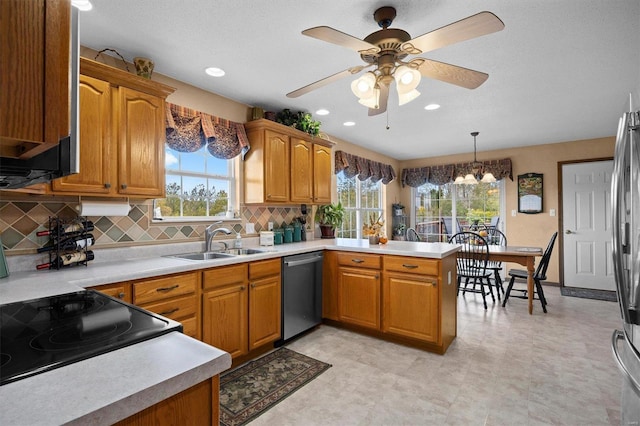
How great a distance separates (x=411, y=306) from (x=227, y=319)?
1.61 m

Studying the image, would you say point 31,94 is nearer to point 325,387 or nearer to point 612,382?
point 325,387

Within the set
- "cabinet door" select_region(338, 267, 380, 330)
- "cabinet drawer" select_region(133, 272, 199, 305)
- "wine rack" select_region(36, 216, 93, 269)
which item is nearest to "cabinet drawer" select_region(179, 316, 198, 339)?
"cabinet drawer" select_region(133, 272, 199, 305)

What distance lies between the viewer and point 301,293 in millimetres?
3199

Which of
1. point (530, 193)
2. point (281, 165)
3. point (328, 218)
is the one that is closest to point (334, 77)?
point (281, 165)

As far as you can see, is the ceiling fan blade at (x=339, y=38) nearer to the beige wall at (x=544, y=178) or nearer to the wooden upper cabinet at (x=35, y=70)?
the wooden upper cabinet at (x=35, y=70)

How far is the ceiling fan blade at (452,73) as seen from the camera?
182 cm

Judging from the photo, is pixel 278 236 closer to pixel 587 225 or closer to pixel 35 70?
pixel 35 70

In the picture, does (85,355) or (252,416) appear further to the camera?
(252,416)

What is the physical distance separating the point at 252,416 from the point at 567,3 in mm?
3100

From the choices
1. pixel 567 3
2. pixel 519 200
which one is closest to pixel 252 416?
pixel 567 3

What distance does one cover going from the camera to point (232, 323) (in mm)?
2553

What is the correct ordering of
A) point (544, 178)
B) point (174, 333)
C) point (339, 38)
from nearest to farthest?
point (174, 333), point (339, 38), point (544, 178)

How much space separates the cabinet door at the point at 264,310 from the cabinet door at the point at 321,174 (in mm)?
1424

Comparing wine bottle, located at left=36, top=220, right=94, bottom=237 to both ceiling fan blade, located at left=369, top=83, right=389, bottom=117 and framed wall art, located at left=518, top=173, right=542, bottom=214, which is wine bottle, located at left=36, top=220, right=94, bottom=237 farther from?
framed wall art, located at left=518, top=173, right=542, bottom=214
